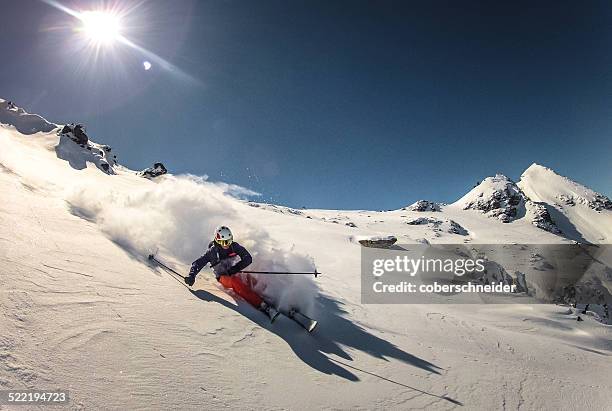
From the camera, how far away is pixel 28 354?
141 inches

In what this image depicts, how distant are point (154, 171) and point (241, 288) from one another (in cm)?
6402

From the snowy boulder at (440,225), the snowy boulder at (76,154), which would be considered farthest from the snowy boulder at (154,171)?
the snowy boulder at (440,225)

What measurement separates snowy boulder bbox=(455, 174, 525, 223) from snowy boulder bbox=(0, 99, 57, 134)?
135294 millimetres

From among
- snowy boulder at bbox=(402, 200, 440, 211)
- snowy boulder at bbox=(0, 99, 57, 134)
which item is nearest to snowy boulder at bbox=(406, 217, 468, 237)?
snowy boulder at bbox=(402, 200, 440, 211)

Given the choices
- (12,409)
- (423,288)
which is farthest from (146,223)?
(423,288)

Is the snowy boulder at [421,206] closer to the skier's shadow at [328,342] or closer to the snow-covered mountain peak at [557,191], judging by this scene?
the snow-covered mountain peak at [557,191]

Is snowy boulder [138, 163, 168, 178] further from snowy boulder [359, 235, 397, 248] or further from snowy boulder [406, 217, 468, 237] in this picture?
snowy boulder [406, 217, 468, 237]

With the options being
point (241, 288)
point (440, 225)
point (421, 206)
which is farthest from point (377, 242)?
point (421, 206)

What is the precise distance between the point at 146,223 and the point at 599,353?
18.0 meters

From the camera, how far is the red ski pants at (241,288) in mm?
8422

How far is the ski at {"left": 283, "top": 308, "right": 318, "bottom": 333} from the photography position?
25.3ft

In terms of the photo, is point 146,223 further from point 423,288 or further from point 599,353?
point 599,353

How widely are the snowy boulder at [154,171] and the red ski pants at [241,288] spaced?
59925mm

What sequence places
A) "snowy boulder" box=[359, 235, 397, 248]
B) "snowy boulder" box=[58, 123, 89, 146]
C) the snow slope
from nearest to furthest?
the snow slope
"snowy boulder" box=[359, 235, 397, 248]
"snowy boulder" box=[58, 123, 89, 146]
